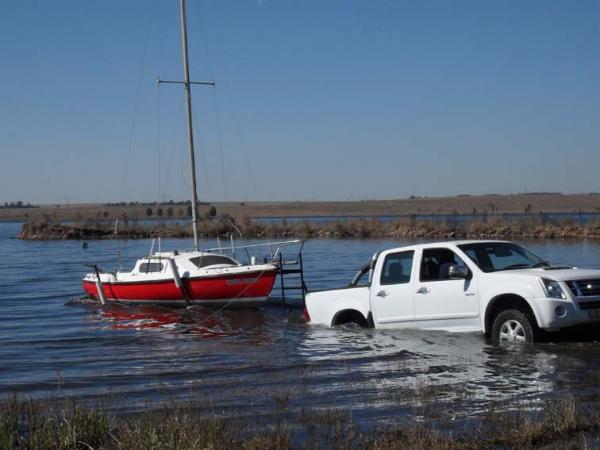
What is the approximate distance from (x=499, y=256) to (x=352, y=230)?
54.0 meters

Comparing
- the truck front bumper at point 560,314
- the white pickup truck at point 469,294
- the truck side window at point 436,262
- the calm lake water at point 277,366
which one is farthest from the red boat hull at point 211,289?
the truck front bumper at point 560,314

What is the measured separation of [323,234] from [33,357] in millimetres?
53513

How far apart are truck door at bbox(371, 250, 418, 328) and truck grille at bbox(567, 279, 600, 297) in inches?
112

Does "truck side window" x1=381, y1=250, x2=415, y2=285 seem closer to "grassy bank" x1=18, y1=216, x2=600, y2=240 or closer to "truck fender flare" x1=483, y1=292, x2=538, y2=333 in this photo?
"truck fender flare" x1=483, y1=292, x2=538, y2=333

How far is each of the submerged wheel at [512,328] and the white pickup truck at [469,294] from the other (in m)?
0.01

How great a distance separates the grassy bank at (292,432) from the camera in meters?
7.13

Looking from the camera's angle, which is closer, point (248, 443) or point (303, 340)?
point (248, 443)

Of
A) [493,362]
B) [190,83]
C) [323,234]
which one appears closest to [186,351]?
[493,362]

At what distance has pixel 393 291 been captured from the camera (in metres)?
14.4

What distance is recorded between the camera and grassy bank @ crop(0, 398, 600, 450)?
7.13 meters

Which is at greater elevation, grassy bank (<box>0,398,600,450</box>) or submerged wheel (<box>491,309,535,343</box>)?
submerged wheel (<box>491,309,535,343</box>)

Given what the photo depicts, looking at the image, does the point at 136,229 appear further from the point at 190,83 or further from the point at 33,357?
the point at 33,357

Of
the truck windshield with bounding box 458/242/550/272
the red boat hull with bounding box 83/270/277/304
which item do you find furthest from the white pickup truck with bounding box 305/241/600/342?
the red boat hull with bounding box 83/270/277/304

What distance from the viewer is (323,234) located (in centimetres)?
6844
